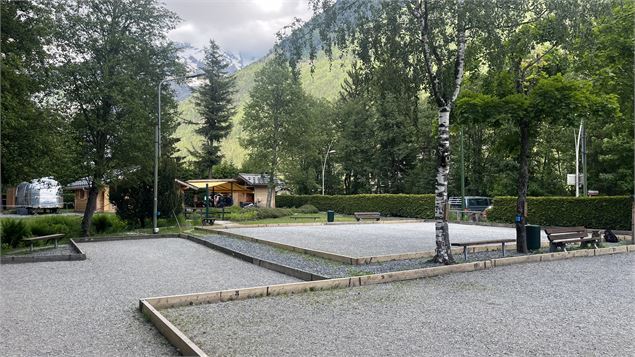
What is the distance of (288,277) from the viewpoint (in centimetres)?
972

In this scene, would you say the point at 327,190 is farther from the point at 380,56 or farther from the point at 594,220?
the point at 380,56

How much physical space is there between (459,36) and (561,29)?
2297mm

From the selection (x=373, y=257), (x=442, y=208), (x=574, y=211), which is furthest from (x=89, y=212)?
(x=574, y=211)

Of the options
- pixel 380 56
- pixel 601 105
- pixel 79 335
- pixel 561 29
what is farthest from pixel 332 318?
pixel 601 105

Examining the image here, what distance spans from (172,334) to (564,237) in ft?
37.6

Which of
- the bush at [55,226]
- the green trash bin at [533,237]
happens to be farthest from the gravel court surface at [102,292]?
the green trash bin at [533,237]

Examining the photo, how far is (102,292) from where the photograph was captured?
816cm

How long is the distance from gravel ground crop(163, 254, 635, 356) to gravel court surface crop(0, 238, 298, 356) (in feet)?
2.42

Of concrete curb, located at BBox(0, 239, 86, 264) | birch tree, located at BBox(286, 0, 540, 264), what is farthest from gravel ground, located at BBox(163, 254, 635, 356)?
concrete curb, located at BBox(0, 239, 86, 264)

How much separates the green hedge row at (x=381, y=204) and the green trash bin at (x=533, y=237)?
1783 centimetres

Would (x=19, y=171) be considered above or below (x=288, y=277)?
above

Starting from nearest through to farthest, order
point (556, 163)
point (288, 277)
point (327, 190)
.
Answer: point (288, 277)
point (556, 163)
point (327, 190)

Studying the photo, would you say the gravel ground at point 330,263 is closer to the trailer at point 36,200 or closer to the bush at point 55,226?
the bush at point 55,226

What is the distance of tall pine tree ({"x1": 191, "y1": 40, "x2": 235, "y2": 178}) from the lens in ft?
179
